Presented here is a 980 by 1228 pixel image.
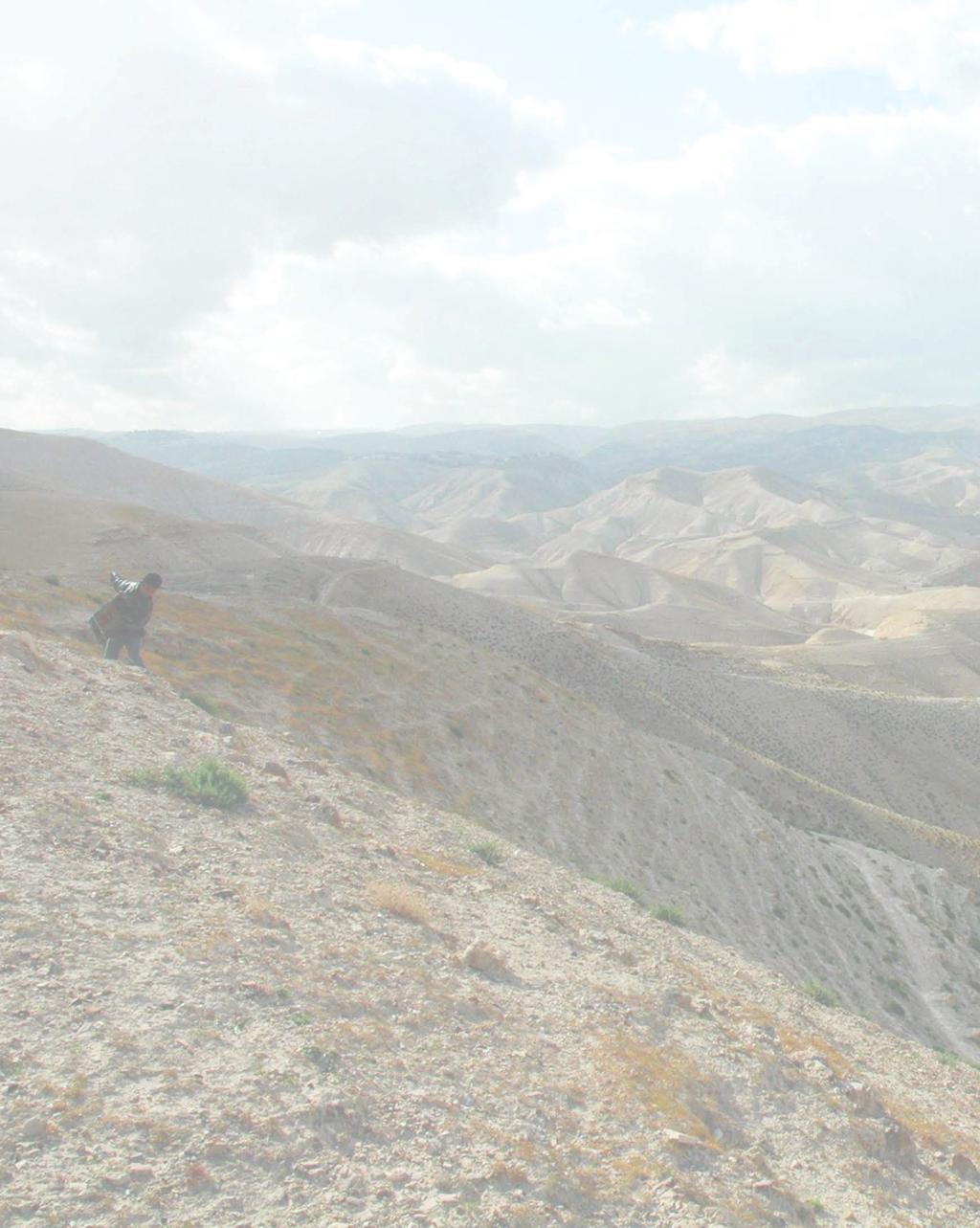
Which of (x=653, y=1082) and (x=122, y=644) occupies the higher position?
(x=122, y=644)

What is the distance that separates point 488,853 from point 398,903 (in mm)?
4697

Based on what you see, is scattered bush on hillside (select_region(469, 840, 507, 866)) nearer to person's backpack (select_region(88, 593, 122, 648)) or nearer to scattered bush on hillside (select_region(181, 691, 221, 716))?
scattered bush on hillside (select_region(181, 691, 221, 716))

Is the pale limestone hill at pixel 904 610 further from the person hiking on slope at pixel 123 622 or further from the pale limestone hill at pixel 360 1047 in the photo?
the pale limestone hill at pixel 360 1047

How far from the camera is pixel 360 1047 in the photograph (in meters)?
7.88

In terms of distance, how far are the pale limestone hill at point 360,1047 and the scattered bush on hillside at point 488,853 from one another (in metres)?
0.97

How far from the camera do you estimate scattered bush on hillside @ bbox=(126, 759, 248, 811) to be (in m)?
12.1

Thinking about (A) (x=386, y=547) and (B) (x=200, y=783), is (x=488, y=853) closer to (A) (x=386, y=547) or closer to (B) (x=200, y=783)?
(B) (x=200, y=783)

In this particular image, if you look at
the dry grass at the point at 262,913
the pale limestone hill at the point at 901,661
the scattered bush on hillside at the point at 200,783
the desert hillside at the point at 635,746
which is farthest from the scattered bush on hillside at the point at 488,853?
the pale limestone hill at the point at 901,661

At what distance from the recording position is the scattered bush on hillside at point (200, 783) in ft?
39.7

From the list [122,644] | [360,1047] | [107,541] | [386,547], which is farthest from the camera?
[386,547]

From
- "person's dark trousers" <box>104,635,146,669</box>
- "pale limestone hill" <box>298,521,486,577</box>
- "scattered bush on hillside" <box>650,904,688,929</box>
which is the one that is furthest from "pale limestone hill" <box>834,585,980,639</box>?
"person's dark trousers" <box>104,635,146,669</box>

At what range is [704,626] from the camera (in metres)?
118

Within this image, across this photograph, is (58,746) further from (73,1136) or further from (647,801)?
(647,801)

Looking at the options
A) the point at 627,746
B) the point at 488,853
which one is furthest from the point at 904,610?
the point at 488,853
